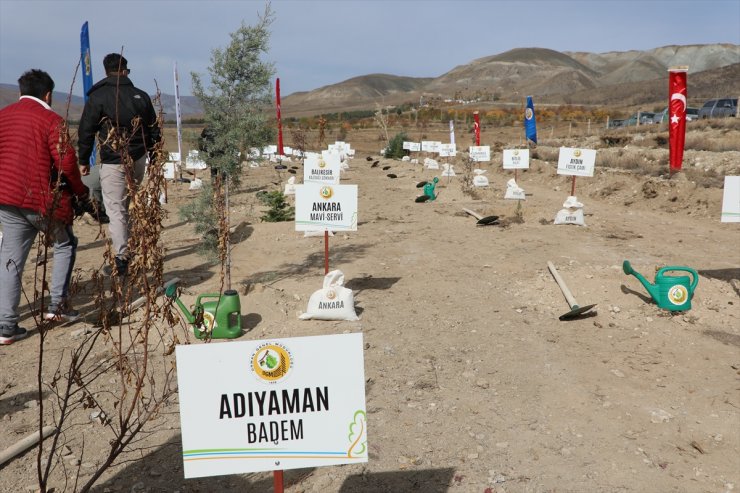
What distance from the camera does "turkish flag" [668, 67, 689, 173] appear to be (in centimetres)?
791

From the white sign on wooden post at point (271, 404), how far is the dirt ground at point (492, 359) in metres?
0.63

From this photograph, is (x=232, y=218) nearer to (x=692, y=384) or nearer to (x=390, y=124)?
(x=692, y=384)

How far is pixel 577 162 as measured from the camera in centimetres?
931

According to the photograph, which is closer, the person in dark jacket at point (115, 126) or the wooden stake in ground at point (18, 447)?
the wooden stake in ground at point (18, 447)

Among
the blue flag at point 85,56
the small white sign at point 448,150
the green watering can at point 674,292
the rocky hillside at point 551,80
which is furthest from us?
the rocky hillside at point 551,80

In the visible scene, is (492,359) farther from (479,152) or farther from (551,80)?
(551,80)

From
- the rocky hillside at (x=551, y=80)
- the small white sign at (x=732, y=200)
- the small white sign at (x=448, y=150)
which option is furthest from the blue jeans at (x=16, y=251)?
the rocky hillside at (x=551, y=80)

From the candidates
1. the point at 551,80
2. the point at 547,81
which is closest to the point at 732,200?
the point at 547,81

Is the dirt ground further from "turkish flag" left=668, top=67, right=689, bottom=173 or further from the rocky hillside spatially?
the rocky hillside

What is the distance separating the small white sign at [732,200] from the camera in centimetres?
527

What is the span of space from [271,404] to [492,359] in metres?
2.52

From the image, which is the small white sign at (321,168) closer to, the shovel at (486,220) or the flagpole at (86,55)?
the shovel at (486,220)

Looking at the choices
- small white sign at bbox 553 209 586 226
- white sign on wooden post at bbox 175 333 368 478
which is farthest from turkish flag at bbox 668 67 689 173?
white sign on wooden post at bbox 175 333 368 478

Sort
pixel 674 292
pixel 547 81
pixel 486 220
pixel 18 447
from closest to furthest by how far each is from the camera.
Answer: pixel 18 447, pixel 674 292, pixel 486 220, pixel 547 81
